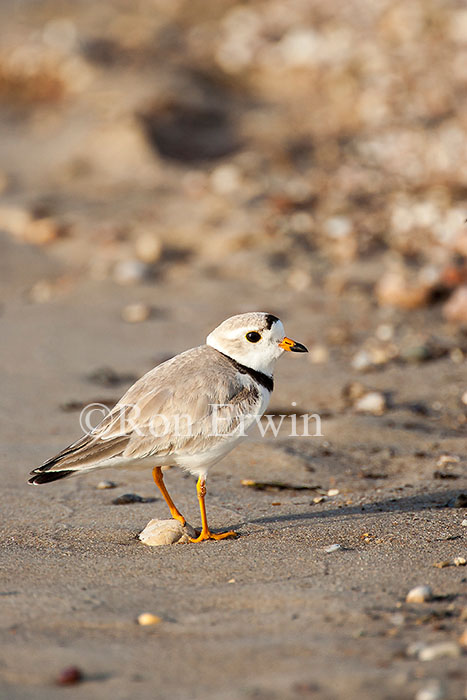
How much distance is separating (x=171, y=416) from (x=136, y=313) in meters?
3.34

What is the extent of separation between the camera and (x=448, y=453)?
211 inches

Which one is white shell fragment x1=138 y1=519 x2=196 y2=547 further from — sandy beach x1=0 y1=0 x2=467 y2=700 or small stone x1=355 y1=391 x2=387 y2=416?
small stone x1=355 y1=391 x2=387 y2=416

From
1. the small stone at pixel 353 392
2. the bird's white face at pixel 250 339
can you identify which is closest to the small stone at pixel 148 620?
the bird's white face at pixel 250 339

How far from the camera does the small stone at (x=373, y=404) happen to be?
19.5 ft

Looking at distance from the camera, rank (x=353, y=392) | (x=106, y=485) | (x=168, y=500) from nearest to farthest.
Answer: (x=168, y=500) → (x=106, y=485) → (x=353, y=392)

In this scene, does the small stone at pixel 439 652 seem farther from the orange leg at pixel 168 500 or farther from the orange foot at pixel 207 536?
the orange leg at pixel 168 500

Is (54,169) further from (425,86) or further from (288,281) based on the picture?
(425,86)

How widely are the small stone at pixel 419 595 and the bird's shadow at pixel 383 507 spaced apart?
3.86ft

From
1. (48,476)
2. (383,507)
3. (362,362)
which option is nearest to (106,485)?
(48,476)

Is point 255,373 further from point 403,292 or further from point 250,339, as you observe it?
point 403,292

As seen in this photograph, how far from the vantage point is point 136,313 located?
750 cm

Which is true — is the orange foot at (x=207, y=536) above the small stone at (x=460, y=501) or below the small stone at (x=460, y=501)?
below

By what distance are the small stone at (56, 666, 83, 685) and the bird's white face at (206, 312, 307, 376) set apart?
2.12 m

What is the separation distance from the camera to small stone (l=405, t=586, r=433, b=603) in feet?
10.7
